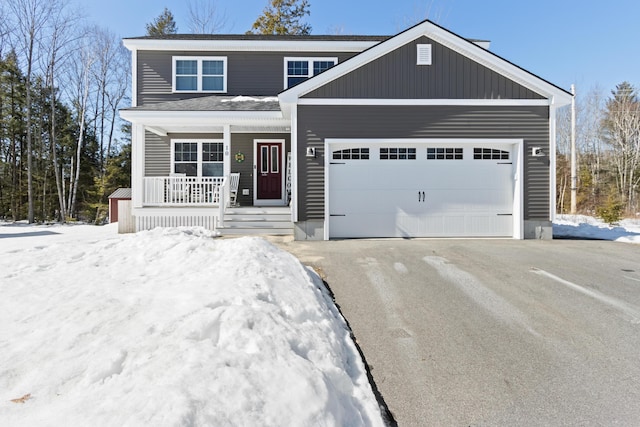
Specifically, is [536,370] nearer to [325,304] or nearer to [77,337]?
[325,304]

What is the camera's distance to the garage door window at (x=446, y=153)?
832 cm

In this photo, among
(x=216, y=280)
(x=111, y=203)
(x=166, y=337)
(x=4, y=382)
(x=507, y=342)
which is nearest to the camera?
(x=4, y=382)

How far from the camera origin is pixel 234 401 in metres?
1.75

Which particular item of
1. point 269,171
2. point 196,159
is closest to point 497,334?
point 269,171

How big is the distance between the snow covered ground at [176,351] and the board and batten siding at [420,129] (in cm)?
448

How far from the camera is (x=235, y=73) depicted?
37.8 ft

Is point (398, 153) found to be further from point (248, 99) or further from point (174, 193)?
point (174, 193)

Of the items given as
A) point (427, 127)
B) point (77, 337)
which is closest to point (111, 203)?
point (427, 127)

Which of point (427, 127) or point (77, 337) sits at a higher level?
point (427, 127)

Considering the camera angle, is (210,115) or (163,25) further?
(163,25)

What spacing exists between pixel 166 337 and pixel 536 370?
2.79 meters

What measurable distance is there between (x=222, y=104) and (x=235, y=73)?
2.37 meters

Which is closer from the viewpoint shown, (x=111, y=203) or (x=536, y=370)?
(x=536, y=370)

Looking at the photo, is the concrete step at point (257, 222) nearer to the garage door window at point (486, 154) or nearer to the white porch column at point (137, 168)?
the white porch column at point (137, 168)
